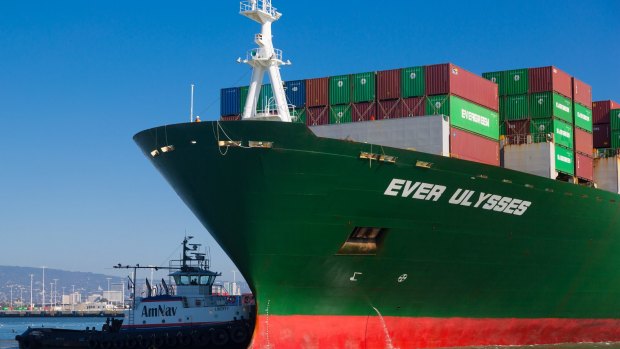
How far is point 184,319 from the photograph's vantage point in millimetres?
30062

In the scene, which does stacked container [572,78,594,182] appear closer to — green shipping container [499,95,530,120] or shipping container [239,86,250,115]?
green shipping container [499,95,530,120]

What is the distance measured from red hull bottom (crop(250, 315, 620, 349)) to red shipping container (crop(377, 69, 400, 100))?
8.18 m

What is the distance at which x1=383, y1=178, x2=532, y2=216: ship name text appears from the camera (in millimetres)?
26406

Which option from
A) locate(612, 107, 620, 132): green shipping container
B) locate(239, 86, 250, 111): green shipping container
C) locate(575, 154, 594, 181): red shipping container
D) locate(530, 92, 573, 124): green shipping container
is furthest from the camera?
locate(612, 107, 620, 132): green shipping container

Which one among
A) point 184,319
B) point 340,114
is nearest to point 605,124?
point 340,114

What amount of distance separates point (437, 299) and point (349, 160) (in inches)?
234

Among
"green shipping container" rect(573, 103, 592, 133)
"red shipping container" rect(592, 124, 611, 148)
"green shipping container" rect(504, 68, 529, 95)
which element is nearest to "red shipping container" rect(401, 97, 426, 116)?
"green shipping container" rect(504, 68, 529, 95)

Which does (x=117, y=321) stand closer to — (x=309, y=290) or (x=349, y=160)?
(x=309, y=290)

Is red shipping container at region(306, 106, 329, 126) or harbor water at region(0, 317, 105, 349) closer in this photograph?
red shipping container at region(306, 106, 329, 126)

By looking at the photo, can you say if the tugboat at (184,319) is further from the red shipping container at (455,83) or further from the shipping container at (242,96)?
the red shipping container at (455,83)

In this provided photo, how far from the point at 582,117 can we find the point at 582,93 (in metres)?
1.09

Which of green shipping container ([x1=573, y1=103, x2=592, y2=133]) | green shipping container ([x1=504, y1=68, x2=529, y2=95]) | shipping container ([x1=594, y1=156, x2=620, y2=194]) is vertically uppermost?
green shipping container ([x1=504, y1=68, x2=529, y2=95])

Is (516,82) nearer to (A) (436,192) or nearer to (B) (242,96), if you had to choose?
(A) (436,192)

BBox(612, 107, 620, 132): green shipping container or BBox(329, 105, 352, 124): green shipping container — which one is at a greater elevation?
BBox(612, 107, 620, 132): green shipping container
